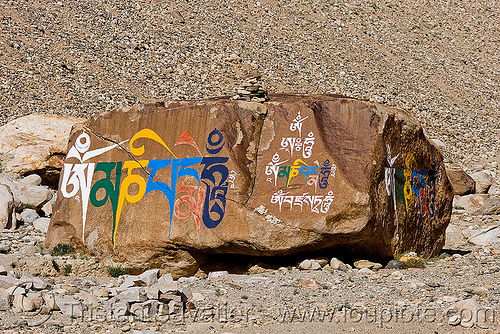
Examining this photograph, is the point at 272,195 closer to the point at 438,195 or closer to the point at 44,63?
the point at 438,195

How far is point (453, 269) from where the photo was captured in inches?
382

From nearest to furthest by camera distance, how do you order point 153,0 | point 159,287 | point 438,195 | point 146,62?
1. point 159,287
2. point 438,195
3. point 146,62
4. point 153,0

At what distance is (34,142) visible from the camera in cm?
1647

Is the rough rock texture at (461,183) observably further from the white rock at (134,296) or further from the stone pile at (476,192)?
the white rock at (134,296)

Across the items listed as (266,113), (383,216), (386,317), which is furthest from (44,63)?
(386,317)

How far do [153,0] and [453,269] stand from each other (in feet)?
70.7

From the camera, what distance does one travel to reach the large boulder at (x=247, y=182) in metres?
9.48

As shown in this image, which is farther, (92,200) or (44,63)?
(44,63)

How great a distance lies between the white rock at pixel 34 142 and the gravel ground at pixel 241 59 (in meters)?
3.06

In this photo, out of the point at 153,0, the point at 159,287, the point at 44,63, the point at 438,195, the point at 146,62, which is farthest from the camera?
the point at 153,0

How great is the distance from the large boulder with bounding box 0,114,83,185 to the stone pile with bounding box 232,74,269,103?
7.17 m

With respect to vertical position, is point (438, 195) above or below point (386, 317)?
above

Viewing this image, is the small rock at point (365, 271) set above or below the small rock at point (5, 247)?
above

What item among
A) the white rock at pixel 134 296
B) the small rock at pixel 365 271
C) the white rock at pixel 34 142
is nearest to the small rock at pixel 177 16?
the white rock at pixel 34 142
